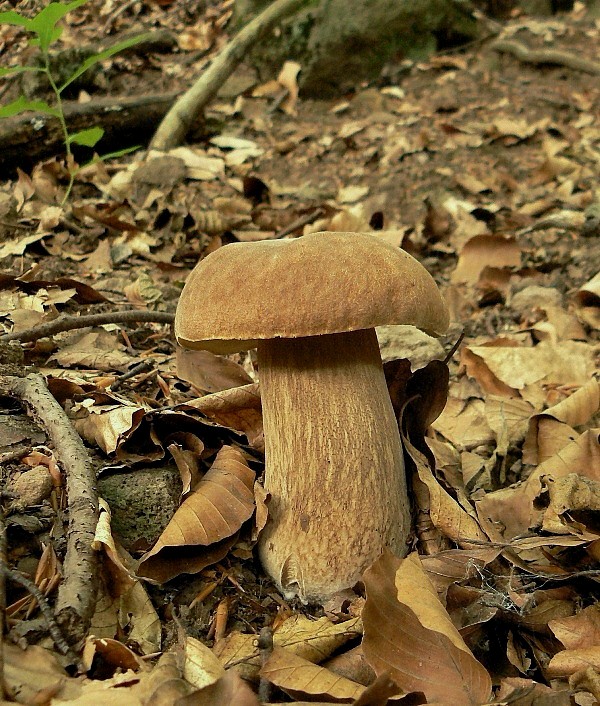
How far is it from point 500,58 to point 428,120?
1.63 m

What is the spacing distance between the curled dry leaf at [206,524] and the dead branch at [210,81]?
3.54 m

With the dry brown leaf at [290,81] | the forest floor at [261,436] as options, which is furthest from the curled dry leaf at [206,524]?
the dry brown leaf at [290,81]

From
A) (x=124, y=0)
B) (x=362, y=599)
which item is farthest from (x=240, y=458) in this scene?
(x=124, y=0)

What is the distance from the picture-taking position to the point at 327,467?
1696mm

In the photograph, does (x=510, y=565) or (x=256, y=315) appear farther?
(x=510, y=565)

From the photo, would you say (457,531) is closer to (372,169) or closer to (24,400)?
(24,400)

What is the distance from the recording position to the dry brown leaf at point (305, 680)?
124 cm

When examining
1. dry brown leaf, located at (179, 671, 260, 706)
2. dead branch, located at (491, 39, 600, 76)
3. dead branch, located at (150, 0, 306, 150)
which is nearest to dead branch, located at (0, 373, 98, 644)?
dry brown leaf, located at (179, 671, 260, 706)

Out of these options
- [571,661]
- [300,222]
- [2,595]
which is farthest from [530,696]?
[300,222]

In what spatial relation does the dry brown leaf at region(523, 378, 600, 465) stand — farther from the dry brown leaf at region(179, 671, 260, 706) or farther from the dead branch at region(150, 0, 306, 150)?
the dead branch at region(150, 0, 306, 150)

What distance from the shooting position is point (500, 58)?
6.63 meters

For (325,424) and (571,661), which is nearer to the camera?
(571,661)

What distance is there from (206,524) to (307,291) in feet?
2.10

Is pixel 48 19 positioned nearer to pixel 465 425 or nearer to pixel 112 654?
pixel 465 425
